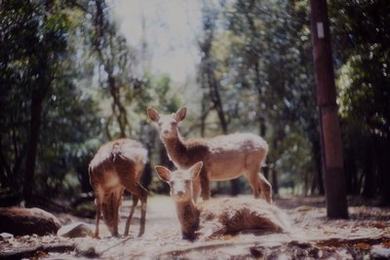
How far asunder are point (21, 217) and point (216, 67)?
21096mm

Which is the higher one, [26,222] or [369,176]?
[369,176]

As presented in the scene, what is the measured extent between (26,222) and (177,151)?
3.18 metres

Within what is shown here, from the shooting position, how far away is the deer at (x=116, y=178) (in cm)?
927

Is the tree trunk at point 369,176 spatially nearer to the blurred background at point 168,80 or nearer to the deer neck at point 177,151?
the blurred background at point 168,80

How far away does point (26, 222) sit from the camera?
10352mm

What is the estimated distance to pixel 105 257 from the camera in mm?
6926

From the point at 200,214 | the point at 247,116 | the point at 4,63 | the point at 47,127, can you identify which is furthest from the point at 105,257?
the point at 247,116

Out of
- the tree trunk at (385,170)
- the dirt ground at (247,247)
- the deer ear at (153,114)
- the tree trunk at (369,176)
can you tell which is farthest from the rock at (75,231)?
the tree trunk at (369,176)

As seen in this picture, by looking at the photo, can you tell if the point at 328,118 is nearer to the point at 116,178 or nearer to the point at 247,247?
the point at 116,178

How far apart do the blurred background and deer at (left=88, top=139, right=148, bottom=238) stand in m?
4.34

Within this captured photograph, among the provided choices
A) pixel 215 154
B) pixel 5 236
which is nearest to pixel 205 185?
pixel 215 154

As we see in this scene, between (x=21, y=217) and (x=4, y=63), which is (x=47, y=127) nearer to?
(x=4, y=63)

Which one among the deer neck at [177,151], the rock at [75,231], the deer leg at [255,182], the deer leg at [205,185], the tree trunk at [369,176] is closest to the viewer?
the rock at [75,231]

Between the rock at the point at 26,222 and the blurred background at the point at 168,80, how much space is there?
4.09m
